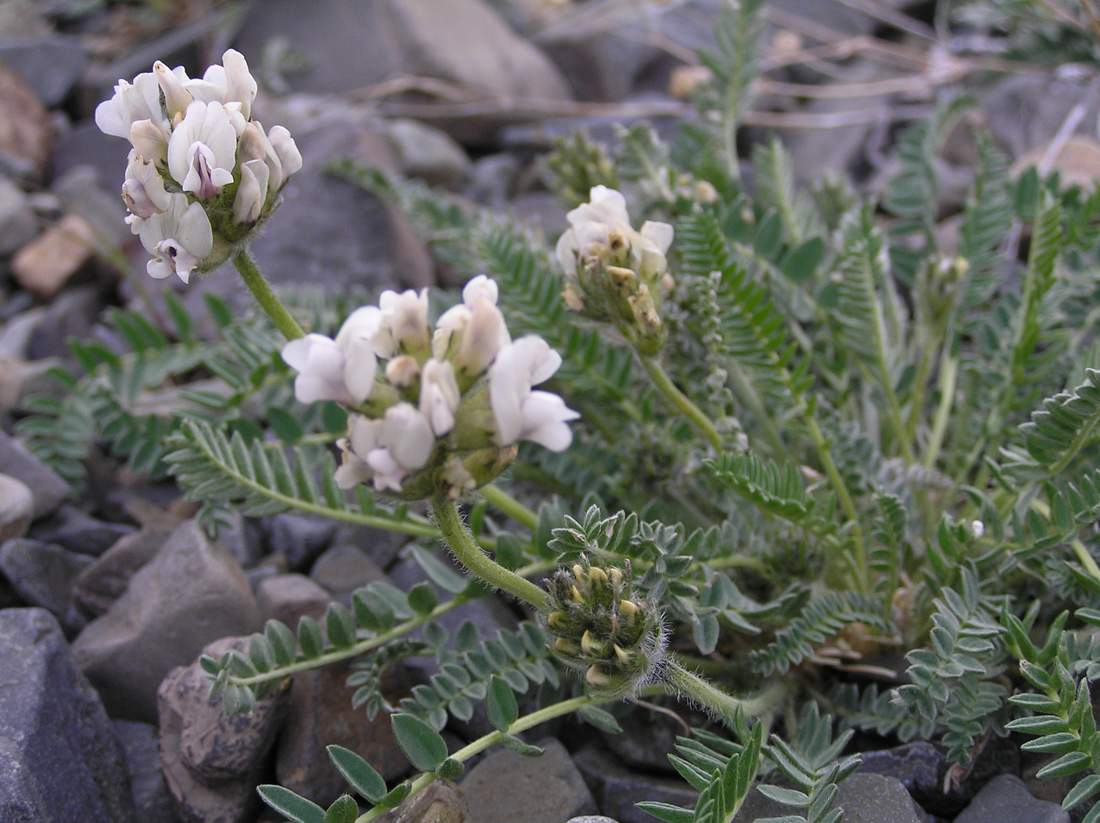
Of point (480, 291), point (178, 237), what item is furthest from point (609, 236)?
point (178, 237)

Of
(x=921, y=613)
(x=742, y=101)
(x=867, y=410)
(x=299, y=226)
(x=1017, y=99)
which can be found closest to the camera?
(x=921, y=613)

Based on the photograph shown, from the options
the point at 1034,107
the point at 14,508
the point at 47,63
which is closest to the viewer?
the point at 14,508

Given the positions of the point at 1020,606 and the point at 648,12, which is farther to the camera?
the point at 648,12

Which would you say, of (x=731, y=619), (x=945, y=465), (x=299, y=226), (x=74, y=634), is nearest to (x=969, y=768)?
(x=731, y=619)

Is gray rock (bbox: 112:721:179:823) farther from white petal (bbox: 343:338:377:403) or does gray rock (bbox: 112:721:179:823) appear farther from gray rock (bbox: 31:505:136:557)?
white petal (bbox: 343:338:377:403)

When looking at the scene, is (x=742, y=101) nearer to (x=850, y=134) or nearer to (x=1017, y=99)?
(x=850, y=134)

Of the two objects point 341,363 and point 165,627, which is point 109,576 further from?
point 341,363

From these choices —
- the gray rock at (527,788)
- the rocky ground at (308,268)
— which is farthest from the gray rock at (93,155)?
the gray rock at (527,788)
